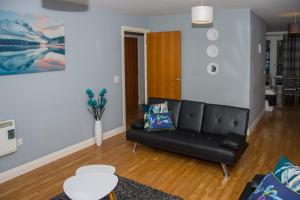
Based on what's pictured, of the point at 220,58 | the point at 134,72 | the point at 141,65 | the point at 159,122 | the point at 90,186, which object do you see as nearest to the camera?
the point at 90,186

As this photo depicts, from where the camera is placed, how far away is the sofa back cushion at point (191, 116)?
4430mm

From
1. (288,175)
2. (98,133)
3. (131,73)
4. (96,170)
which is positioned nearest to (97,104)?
(98,133)

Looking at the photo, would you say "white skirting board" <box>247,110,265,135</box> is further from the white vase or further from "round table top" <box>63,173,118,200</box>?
"round table top" <box>63,173,118,200</box>

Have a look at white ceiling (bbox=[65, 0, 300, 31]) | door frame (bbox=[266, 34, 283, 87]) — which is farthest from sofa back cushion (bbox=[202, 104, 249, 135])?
door frame (bbox=[266, 34, 283, 87])

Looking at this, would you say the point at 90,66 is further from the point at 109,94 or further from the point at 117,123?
the point at 117,123

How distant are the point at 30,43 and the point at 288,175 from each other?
11.1 ft

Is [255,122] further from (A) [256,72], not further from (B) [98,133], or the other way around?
(B) [98,133]

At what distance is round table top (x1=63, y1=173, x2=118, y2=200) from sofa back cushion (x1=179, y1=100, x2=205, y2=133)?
202 cm

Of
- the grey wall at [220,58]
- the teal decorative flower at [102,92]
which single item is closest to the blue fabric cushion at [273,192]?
the teal decorative flower at [102,92]

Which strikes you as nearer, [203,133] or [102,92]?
[203,133]

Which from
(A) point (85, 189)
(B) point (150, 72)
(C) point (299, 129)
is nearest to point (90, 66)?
(B) point (150, 72)

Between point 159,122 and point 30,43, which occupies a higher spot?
point 30,43

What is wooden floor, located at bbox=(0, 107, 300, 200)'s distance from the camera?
3295 millimetres

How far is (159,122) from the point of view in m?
4.41
